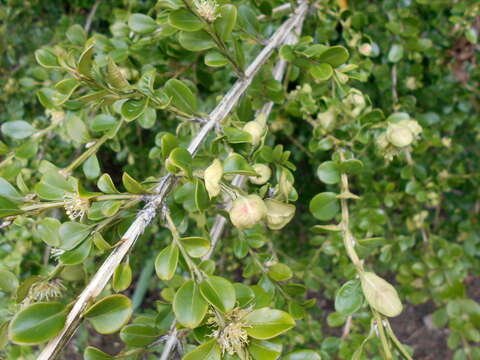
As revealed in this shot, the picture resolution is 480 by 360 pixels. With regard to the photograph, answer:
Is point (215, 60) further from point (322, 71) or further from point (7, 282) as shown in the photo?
point (7, 282)

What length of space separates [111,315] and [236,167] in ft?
0.89

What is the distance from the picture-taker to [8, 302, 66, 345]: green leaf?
1.64 ft

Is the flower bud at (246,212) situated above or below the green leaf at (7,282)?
above

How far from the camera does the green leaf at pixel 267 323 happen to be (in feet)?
1.89

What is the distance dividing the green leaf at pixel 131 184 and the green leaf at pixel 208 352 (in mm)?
247

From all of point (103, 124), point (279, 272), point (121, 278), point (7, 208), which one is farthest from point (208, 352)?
point (103, 124)

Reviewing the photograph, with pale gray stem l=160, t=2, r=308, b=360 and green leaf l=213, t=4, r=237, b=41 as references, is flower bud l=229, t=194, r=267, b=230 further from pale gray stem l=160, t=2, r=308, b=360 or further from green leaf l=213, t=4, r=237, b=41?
green leaf l=213, t=4, r=237, b=41

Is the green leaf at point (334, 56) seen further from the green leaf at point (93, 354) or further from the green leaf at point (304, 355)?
the green leaf at point (93, 354)

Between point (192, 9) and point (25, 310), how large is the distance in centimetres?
54

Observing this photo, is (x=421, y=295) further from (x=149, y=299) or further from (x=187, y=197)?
(x=149, y=299)

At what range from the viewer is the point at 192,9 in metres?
0.72

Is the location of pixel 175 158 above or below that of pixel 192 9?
below

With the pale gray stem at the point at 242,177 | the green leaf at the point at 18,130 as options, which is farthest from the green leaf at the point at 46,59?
the pale gray stem at the point at 242,177

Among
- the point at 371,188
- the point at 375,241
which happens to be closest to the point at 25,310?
the point at 375,241
